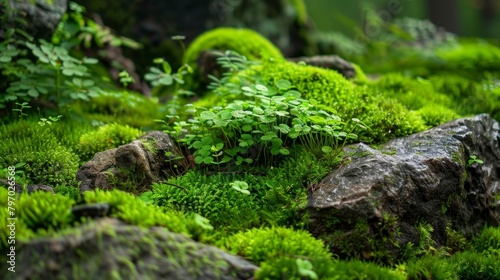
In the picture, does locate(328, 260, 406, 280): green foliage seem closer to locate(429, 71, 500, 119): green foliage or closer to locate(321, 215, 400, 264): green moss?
locate(321, 215, 400, 264): green moss

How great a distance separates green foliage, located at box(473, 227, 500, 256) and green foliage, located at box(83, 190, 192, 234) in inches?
90.9

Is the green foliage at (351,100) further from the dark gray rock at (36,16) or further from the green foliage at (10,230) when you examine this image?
the green foliage at (10,230)

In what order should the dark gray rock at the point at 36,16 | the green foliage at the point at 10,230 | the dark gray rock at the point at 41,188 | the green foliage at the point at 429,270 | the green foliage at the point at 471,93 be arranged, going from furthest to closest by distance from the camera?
the green foliage at the point at 471,93
the dark gray rock at the point at 36,16
the dark gray rock at the point at 41,188
the green foliage at the point at 429,270
the green foliage at the point at 10,230

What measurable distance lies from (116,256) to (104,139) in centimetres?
191

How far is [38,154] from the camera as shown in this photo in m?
3.36

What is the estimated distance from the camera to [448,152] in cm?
332

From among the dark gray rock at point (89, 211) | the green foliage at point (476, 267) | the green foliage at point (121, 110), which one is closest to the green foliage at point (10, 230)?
the dark gray rock at point (89, 211)

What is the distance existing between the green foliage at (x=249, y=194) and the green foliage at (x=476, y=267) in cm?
112

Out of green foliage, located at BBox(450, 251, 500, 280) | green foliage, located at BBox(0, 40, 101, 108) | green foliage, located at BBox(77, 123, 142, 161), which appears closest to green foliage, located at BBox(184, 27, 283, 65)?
green foliage, located at BBox(0, 40, 101, 108)

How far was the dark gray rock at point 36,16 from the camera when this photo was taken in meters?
4.07

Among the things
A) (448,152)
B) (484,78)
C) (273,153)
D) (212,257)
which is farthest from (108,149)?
(484,78)

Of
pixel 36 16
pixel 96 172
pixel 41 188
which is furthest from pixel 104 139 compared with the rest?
pixel 36 16

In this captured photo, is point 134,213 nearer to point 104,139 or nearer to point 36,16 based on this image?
point 104,139

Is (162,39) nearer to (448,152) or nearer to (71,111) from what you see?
(71,111)
